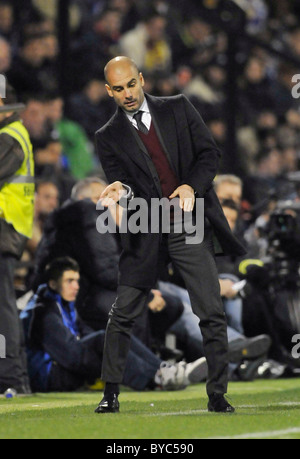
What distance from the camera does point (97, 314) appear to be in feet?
28.6

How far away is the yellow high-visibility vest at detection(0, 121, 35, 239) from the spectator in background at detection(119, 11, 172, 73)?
5.24 m

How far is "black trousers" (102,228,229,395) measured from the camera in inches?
227

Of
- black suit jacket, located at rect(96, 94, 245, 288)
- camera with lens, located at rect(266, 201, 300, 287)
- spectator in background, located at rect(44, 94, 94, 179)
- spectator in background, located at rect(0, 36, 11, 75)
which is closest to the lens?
black suit jacket, located at rect(96, 94, 245, 288)

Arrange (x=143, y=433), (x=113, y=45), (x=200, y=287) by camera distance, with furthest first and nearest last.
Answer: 1. (x=113, y=45)
2. (x=200, y=287)
3. (x=143, y=433)

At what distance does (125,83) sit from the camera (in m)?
5.71

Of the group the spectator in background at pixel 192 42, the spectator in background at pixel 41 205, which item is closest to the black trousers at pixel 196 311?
the spectator in background at pixel 41 205

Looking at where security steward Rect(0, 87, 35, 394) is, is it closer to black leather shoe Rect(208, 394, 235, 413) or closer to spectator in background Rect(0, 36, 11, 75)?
black leather shoe Rect(208, 394, 235, 413)

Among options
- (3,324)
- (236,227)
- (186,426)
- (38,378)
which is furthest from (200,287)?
(236,227)

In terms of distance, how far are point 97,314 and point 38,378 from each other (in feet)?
2.39

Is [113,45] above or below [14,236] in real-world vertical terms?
above

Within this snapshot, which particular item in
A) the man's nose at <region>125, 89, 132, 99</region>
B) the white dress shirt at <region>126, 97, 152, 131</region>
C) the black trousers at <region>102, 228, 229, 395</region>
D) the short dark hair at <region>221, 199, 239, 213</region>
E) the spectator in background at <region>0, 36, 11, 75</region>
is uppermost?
the spectator in background at <region>0, 36, 11, 75</region>

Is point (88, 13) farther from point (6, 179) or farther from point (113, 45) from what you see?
point (6, 179)

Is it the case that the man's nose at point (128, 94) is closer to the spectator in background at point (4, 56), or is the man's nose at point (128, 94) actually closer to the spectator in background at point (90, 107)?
the spectator in background at point (4, 56)

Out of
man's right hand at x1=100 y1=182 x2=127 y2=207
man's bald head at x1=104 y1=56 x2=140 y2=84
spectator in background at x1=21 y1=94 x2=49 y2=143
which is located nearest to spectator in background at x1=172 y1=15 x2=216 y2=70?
spectator in background at x1=21 y1=94 x2=49 y2=143
